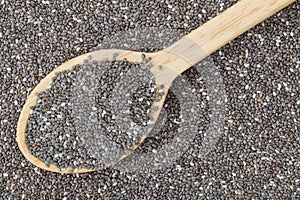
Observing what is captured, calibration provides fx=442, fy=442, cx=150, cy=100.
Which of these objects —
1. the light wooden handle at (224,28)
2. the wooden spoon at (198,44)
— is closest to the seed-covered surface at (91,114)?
the wooden spoon at (198,44)

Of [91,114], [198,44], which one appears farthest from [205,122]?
[91,114]

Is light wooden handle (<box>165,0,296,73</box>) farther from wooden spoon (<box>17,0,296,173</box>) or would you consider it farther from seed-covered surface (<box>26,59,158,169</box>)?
seed-covered surface (<box>26,59,158,169</box>)

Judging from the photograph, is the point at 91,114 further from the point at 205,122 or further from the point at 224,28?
the point at 224,28

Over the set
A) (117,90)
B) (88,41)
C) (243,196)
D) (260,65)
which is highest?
(88,41)

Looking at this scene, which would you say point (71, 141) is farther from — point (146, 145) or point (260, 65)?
point (260, 65)

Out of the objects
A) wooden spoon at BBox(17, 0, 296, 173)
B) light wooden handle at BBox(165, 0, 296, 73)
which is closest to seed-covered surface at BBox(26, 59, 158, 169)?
wooden spoon at BBox(17, 0, 296, 173)

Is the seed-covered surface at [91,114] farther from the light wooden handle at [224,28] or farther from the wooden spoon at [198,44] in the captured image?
the light wooden handle at [224,28]

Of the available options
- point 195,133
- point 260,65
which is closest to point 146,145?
point 195,133
